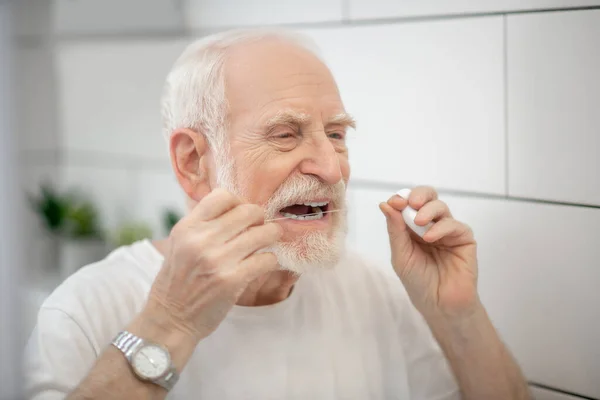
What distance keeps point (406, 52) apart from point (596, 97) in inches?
12.3

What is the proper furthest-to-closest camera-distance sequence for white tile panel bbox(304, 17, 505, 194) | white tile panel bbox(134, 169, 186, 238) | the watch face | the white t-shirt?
white tile panel bbox(134, 169, 186, 238)
white tile panel bbox(304, 17, 505, 194)
the white t-shirt
the watch face

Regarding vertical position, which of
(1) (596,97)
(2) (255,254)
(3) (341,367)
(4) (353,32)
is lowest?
(3) (341,367)

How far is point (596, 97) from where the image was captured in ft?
2.99

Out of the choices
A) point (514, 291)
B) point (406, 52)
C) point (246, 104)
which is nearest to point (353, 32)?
point (406, 52)

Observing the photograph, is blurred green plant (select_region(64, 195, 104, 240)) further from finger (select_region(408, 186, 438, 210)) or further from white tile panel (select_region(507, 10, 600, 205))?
white tile panel (select_region(507, 10, 600, 205))

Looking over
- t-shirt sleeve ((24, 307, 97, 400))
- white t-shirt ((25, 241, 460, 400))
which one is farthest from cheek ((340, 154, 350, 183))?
t-shirt sleeve ((24, 307, 97, 400))

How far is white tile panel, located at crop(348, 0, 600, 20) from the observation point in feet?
3.08

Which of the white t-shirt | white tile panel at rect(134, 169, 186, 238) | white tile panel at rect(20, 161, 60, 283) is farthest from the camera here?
white tile panel at rect(134, 169, 186, 238)

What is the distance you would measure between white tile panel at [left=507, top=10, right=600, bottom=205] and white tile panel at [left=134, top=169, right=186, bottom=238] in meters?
0.78

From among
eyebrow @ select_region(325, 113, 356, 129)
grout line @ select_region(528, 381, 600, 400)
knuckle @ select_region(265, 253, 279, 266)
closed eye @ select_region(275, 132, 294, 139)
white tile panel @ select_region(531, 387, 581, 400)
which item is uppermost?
eyebrow @ select_region(325, 113, 356, 129)

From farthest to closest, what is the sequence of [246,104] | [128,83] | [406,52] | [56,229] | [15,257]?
A: [128,83]
[56,229]
[406,52]
[246,104]
[15,257]

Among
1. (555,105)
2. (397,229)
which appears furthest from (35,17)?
(555,105)

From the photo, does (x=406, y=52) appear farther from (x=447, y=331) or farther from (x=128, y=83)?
(x=128, y=83)

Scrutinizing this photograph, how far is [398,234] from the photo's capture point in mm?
1010
